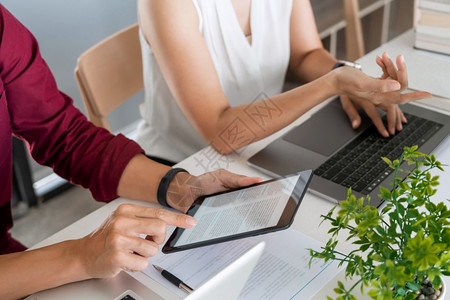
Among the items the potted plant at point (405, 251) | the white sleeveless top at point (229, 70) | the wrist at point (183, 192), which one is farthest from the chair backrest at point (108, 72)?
the potted plant at point (405, 251)

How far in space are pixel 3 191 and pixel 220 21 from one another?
0.63 metres

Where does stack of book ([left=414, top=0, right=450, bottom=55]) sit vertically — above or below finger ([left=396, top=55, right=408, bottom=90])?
below

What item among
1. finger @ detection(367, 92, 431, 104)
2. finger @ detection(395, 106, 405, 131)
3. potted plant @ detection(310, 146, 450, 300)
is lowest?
finger @ detection(395, 106, 405, 131)

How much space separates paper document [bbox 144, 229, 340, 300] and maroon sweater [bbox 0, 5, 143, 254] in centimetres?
27

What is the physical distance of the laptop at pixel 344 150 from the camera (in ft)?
3.22

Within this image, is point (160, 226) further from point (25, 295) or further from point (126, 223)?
point (25, 295)

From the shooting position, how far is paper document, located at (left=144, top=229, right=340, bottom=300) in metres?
0.78

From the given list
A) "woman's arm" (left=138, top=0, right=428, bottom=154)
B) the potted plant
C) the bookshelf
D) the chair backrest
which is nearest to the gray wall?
the chair backrest

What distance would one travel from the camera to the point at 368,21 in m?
3.05

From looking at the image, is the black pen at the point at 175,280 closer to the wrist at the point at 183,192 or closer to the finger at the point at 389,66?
the wrist at the point at 183,192

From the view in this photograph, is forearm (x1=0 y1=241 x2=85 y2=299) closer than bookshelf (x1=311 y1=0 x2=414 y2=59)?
Yes

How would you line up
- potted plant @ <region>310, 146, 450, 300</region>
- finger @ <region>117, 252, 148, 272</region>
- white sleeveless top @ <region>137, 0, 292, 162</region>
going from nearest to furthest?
potted plant @ <region>310, 146, 450, 300</region> < finger @ <region>117, 252, 148, 272</region> < white sleeveless top @ <region>137, 0, 292, 162</region>

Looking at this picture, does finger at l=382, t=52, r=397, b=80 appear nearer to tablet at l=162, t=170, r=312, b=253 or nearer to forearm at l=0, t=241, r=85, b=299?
tablet at l=162, t=170, r=312, b=253

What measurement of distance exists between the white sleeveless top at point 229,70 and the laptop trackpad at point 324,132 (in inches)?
10.7
